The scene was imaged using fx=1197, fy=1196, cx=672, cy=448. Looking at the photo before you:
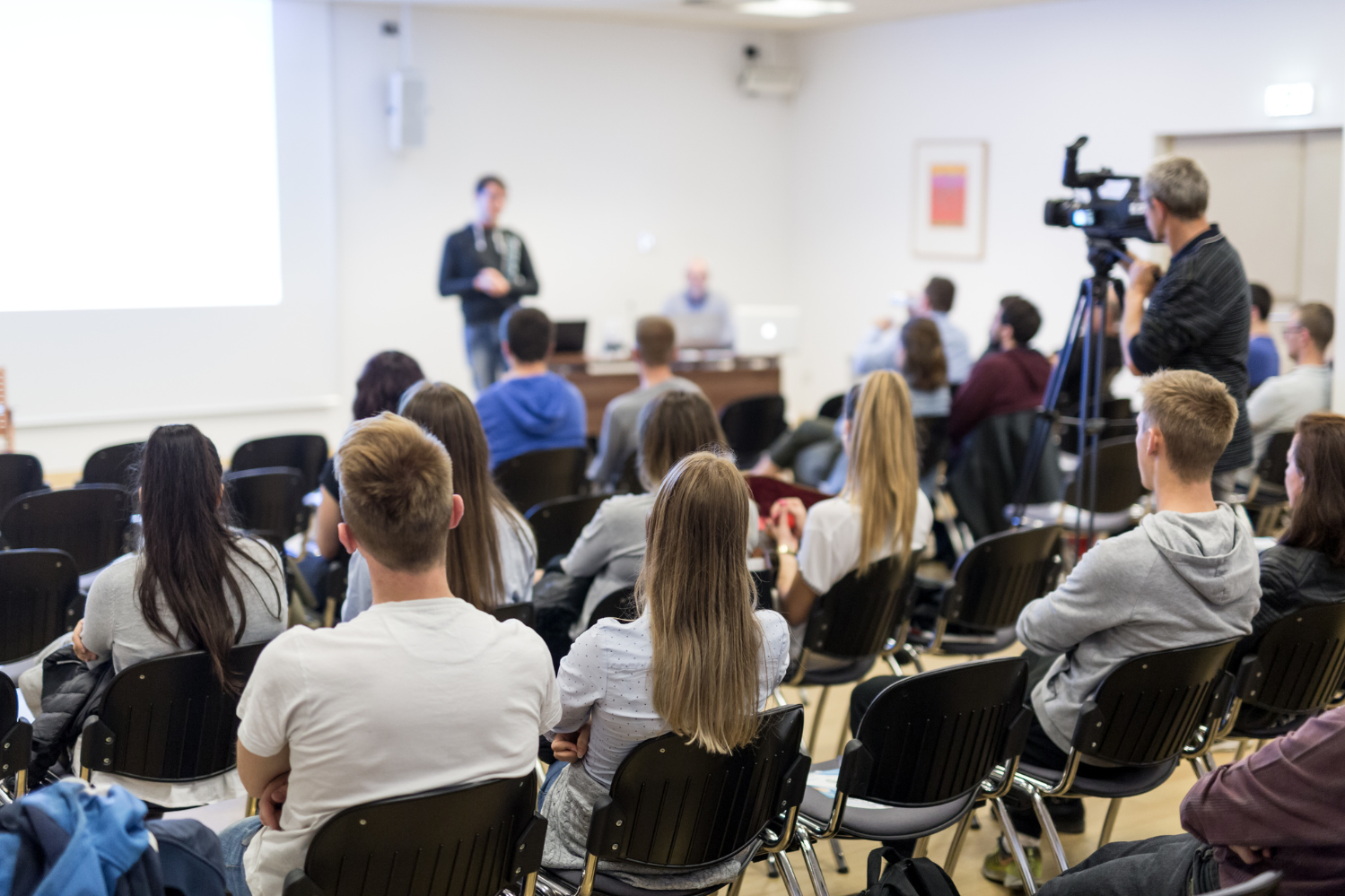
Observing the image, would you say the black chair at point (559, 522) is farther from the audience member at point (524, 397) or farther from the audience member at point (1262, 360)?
the audience member at point (1262, 360)

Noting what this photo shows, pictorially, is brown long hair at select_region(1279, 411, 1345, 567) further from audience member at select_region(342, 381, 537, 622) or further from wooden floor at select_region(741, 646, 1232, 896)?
audience member at select_region(342, 381, 537, 622)

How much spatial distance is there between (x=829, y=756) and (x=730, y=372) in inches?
181

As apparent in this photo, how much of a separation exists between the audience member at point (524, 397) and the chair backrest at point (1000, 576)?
6.25 feet

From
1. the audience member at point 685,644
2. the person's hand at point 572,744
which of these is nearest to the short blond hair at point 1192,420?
the audience member at point 685,644

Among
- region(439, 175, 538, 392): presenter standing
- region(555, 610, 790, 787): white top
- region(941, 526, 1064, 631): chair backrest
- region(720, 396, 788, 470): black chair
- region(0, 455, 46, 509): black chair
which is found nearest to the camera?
region(555, 610, 790, 787): white top

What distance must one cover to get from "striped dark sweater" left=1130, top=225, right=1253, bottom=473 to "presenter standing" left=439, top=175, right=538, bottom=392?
4354mm

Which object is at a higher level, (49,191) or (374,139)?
(374,139)

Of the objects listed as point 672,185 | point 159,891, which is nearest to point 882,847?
point 159,891

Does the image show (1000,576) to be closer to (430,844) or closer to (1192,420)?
(1192,420)

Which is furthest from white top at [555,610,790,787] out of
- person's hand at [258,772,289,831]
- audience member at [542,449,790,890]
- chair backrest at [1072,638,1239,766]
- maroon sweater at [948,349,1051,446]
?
maroon sweater at [948,349,1051,446]

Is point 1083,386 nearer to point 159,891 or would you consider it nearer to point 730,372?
point 159,891

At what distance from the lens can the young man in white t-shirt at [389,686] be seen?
1686 millimetres

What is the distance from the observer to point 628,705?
6.62 ft

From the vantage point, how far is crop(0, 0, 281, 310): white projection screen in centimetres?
660
